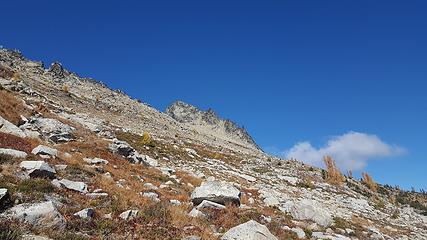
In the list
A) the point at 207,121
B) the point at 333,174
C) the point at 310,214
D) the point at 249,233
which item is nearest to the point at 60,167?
the point at 249,233

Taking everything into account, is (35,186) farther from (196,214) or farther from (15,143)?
(15,143)

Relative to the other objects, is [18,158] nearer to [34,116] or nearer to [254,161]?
[34,116]

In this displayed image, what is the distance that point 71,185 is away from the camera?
1589cm

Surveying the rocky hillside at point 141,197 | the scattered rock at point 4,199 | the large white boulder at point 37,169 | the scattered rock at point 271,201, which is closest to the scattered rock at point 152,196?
the rocky hillside at point 141,197

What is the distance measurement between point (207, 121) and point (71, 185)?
111 metres

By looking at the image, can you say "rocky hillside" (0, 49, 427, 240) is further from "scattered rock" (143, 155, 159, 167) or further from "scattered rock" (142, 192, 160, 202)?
"scattered rock" (143, 155, 159, 167)

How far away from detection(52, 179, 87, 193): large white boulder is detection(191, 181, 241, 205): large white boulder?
5.55 meters

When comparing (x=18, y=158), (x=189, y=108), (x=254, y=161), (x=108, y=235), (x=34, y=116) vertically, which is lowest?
(x=108, y=235)

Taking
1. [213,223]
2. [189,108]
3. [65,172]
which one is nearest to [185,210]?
[213,223]

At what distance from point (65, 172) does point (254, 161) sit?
35.3 metres

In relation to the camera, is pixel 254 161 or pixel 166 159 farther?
pixel 254 161

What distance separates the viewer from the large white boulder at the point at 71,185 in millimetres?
15414

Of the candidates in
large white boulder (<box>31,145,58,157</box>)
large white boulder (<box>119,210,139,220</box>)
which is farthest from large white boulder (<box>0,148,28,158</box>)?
large white boulder (<box>119,210,139,220</box>)

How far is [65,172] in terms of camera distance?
18.1m
